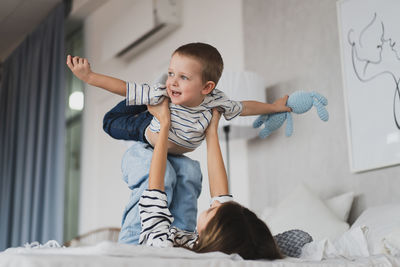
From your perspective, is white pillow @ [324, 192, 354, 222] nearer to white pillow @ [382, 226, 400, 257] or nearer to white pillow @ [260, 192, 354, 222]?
white pillow @ [260, 192, 354, 222]

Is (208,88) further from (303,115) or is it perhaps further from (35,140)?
(35,140)

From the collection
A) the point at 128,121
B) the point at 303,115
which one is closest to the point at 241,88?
the point at 303,115

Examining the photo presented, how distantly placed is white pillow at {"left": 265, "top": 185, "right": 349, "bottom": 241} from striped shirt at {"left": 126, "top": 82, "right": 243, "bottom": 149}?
2.83ft

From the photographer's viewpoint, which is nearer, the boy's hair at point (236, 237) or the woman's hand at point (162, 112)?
the boy's hair at point (236, 237)

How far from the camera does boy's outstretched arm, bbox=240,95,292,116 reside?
159cm

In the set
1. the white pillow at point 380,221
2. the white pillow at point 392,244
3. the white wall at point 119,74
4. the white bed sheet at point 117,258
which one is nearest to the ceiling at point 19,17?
the white wall at point 119,74

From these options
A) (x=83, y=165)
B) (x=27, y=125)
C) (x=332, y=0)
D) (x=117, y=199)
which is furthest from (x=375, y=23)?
(x=27, y=125)

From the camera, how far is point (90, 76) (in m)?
1.38

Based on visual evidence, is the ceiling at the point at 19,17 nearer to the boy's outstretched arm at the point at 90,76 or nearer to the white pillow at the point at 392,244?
the boy's outstretched arm at the point at 90,76

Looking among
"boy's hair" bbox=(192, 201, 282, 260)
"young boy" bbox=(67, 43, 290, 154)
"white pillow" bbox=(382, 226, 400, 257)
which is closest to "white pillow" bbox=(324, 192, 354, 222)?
"white pillow" bbox=(382, 226, 400, 257)

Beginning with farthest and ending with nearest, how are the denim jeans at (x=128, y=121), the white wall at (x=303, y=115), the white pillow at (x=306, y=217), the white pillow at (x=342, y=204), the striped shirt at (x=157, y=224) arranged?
1. the white wall at (x=303, y=115)
2. the white pillow at (x=342, y=204)
3. the white pillow at (x=306, y=217)
4. the denim jeans at (x=128, y=121)
5. the striped shirt at (x=157, y=224)

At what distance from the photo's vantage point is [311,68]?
280 centimetres

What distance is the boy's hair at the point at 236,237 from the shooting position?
1.08 meters

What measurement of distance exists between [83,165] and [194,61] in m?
3.55
